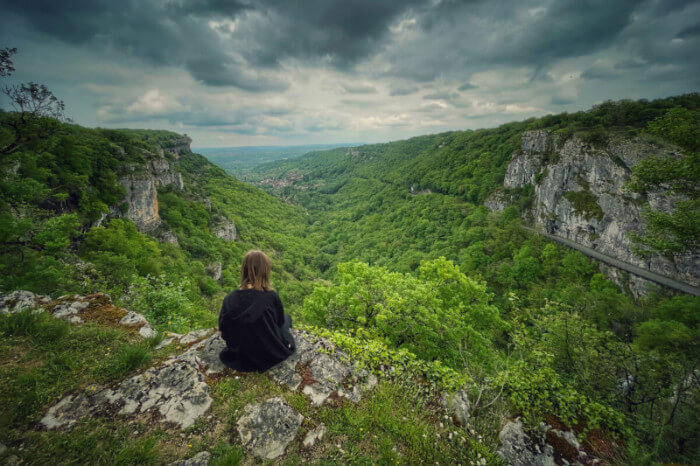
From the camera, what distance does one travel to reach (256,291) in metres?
4.43

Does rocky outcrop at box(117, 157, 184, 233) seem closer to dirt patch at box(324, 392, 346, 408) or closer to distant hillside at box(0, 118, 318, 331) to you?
distant hillside at box(0, 118, 318, 331)

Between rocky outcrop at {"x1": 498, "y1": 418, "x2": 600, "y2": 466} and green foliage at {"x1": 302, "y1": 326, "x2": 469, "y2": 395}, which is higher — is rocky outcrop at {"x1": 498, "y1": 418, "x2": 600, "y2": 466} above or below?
below

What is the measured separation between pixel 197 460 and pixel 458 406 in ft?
15.7

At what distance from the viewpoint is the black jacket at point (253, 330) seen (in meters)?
4.31

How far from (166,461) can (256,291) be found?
2460mm

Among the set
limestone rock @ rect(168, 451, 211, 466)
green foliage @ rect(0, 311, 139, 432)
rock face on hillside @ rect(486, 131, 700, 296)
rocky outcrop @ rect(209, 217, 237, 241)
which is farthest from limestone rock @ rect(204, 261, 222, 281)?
rock face on hillside @ rect(486, 131, 700, 296)

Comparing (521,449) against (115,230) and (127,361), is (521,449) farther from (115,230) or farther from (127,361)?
(115,230)

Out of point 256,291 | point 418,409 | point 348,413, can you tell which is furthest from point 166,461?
point 418,409

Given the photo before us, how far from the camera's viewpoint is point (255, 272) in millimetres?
4445

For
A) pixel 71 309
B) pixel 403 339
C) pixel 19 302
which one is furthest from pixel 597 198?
pixel 19 302

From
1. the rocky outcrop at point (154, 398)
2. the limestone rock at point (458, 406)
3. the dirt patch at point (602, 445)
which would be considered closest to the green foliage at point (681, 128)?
the dirt patch at point (602, 445)

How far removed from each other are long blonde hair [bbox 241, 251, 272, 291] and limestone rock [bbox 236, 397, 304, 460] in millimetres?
2086

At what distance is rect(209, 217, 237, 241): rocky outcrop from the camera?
5212 cm

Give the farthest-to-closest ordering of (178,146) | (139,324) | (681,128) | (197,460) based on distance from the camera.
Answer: (178,146) < (681,128) < (139,324) < (197,460)
